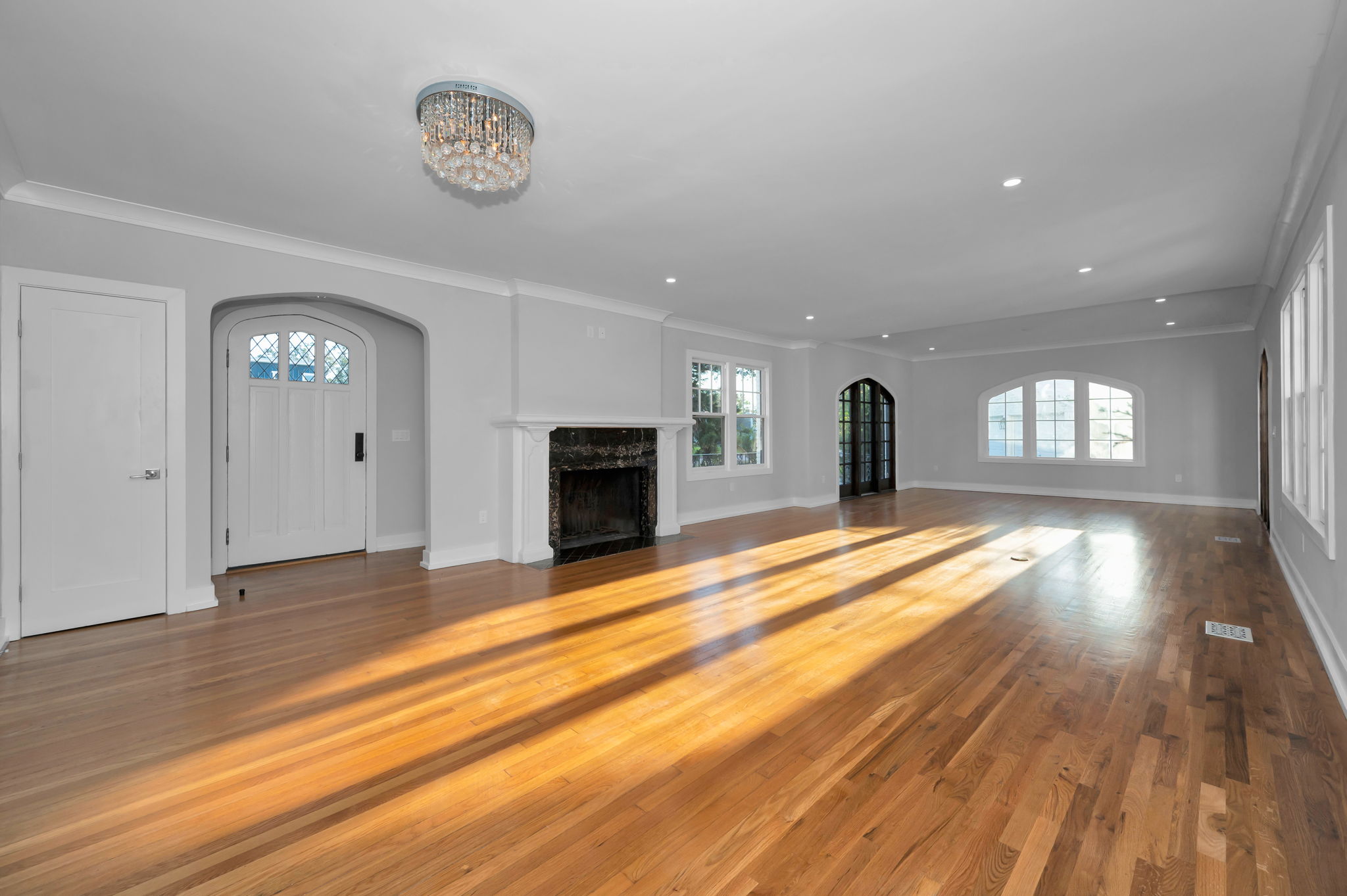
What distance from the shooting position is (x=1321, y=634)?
9.84 ft

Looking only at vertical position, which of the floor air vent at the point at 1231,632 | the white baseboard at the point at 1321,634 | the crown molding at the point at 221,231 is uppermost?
the crown molding at the point at 221,231

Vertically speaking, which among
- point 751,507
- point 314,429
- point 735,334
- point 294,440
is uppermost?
point 735,334

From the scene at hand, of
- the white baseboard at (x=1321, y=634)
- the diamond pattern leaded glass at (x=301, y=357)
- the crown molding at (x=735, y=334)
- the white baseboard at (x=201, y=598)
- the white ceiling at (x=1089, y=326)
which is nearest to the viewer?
the white baseboard at (x=1321, y=634)

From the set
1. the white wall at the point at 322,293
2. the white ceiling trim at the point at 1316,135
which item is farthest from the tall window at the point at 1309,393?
the white wall at the point at 322,293

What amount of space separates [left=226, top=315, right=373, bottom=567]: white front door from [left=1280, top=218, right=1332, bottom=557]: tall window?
689 centimetres

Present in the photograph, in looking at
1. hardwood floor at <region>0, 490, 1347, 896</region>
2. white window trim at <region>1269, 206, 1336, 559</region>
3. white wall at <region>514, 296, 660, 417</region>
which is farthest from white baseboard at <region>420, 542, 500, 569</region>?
white window trim at <region>1269, 206, 1336, 559</region>

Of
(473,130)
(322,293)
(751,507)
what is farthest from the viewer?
(751,507)

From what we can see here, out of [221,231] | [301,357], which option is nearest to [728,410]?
[301,357]

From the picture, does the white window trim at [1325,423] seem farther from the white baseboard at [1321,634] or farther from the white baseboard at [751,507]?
the white baseboard at [751,507]

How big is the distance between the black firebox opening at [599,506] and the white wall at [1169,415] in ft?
24.7

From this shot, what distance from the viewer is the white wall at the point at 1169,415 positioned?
8.48m

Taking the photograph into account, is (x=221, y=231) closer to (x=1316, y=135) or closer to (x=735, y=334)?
(x=735, y=334)

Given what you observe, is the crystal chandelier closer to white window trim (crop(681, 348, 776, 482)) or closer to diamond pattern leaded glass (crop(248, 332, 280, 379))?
diamond pattern leaded glass (crop(248, 332, 280, 379))

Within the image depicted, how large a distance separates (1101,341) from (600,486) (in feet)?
28.2
